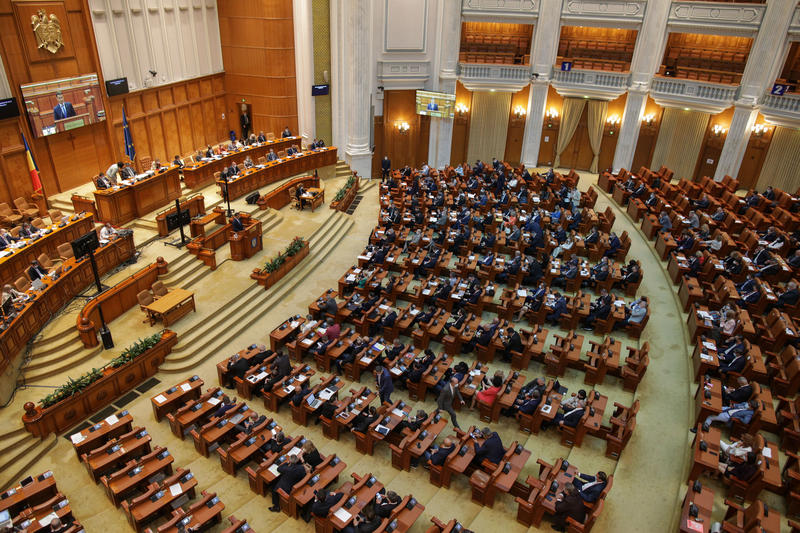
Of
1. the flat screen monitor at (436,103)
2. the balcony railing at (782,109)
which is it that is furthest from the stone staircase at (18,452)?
the balcony railing at (782,109)

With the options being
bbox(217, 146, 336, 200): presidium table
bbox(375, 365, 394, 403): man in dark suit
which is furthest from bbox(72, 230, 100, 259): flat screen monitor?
bbox(375, 365, 394, 403): man in dark suit

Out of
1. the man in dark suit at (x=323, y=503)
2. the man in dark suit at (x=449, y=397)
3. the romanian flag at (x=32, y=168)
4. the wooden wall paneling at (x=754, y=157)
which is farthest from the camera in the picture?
the wooden wall paneling at (x=754, y=157)

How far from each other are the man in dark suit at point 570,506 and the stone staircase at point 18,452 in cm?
927

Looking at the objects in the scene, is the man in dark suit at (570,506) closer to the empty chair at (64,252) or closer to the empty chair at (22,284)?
the empty chair at (22,284)

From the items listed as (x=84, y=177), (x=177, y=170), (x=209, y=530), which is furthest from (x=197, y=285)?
(x=209, y=530)

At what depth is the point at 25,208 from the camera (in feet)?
50.8

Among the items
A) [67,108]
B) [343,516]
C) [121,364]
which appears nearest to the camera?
[343,516]

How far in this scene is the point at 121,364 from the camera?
1134 cm

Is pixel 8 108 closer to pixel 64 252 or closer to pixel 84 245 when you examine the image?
pixel 64 252

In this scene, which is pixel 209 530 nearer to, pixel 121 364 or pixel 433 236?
pixel 121 364

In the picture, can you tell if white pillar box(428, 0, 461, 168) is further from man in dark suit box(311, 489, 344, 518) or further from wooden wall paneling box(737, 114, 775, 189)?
man in dark suit box(311, 489, 344, 518)

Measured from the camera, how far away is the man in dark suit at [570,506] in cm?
821

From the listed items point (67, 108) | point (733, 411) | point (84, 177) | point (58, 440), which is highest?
point (67, 108)

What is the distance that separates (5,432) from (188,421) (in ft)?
10.8
